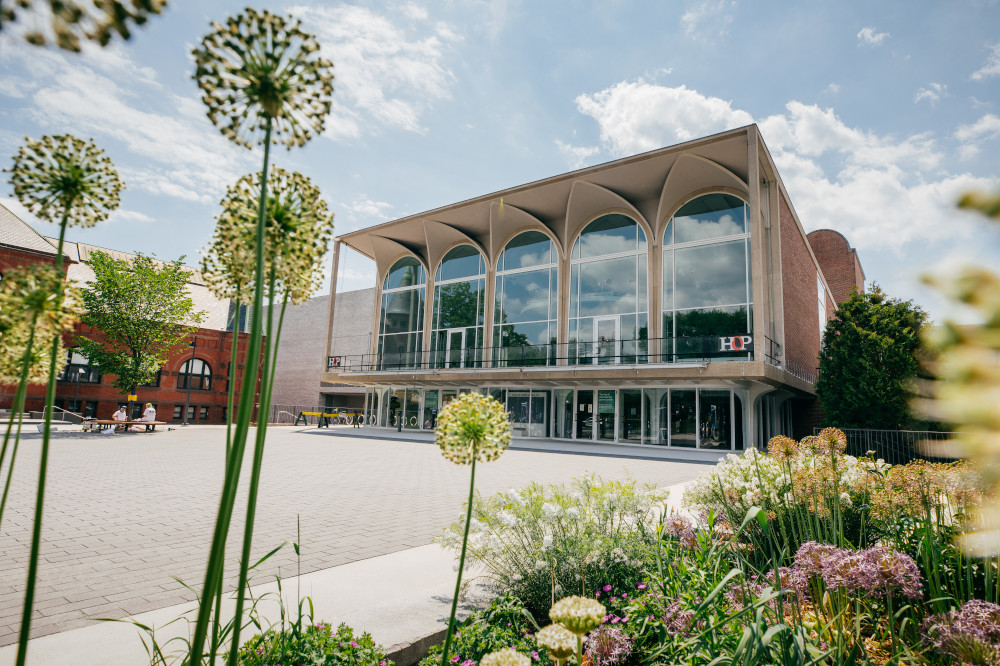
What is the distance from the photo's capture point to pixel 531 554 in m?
3.89

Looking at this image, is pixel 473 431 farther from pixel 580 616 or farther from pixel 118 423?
pixel 118 423

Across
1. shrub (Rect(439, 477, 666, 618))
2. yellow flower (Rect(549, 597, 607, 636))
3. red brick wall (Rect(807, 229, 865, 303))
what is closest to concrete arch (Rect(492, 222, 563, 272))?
red brick wall (Rect(807, 229, 865, 303))

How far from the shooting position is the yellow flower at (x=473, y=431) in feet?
6.05

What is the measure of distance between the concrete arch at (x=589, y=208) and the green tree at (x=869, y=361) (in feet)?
29.4

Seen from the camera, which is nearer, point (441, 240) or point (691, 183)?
point (691, 183)

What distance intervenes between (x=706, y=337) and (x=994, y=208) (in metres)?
22.1

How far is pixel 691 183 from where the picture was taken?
23.4 meters

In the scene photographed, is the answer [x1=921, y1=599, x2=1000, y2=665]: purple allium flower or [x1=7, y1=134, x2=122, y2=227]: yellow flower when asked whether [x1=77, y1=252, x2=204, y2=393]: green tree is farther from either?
[x1=921, y1=599, x2=1000, y2=665]: purple allium flower

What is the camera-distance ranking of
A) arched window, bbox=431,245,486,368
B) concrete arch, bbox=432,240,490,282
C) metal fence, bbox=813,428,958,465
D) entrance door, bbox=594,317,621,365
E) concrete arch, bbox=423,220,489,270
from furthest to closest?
concrete arch, bbox=423,220,489,270 → concrete arch, bbox=432,240,490,282 → arched window, bbox=431,245,486,368 → entrance door, bbox=594,317,621,365 → metal fence, bbox=813,428,958,465

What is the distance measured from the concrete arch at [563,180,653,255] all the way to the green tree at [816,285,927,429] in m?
8.95

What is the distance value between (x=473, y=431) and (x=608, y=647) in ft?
→ 5.78

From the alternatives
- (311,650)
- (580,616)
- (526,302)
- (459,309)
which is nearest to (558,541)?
(311,650)

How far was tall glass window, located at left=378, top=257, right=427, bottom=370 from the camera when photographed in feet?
108

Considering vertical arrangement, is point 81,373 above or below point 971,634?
above
